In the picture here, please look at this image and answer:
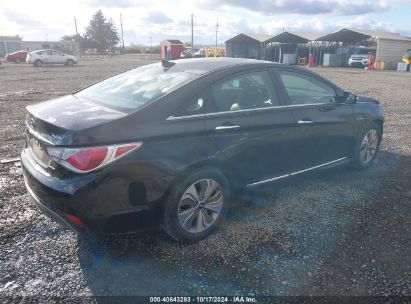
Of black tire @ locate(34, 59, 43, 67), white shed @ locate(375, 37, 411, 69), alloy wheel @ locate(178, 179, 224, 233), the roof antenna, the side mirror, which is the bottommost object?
alloy wheel @ locate(178, 179, 224, 233)

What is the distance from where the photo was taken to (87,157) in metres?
2.57

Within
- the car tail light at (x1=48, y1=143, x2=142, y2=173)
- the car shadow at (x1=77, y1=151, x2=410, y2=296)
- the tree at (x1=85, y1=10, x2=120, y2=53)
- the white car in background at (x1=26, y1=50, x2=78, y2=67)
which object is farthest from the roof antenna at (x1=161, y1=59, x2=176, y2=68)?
the tree at (x1=85, y1=10, x2=120, y2=53)

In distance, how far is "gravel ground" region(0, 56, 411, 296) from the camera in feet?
8.97

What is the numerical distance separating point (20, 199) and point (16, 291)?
67.2 inches

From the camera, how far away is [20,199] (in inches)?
161

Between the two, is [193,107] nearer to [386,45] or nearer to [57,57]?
[57,57]

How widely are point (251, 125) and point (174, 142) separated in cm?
92

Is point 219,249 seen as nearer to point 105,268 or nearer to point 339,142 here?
point 105,268

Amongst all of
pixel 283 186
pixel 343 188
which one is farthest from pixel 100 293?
pixel 343 188

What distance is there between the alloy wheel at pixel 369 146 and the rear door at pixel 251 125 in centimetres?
175

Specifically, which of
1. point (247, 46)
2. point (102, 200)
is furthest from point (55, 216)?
point (247, 46)

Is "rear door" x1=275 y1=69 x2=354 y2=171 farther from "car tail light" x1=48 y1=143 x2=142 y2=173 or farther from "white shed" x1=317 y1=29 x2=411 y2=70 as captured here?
"white shed" x1=317 y1=29 x2=411 y2=70

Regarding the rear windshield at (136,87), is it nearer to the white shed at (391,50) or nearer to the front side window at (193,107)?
the front side window at (193,107)

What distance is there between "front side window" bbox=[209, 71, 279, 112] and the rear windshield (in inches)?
12.9
